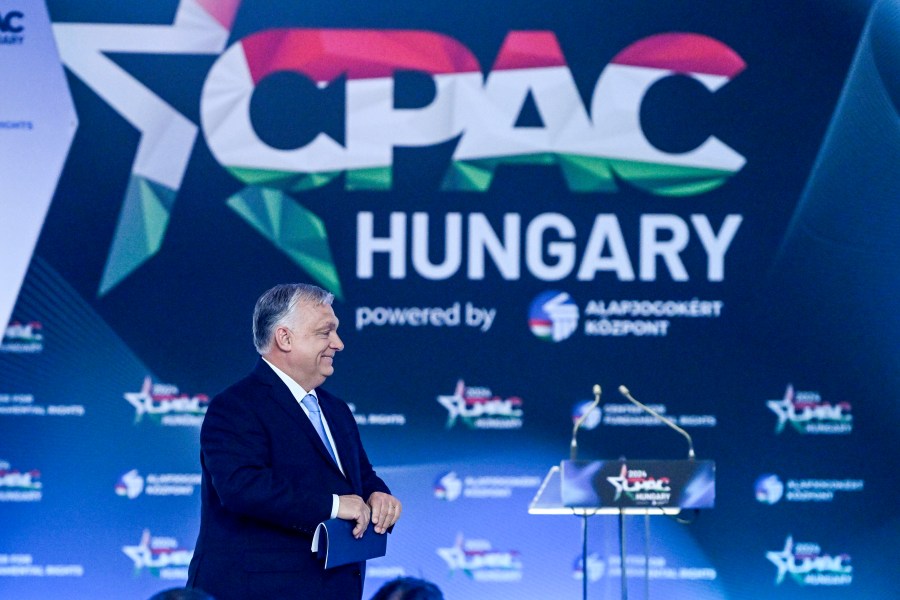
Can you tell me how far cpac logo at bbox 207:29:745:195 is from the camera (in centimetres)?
536

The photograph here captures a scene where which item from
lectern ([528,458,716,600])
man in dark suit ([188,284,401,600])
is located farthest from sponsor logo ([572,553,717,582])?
man in dark suit ([188,284,401,600])

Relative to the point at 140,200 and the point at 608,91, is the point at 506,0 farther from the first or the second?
the point at 140,200

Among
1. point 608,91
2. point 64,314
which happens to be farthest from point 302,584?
point 608,91

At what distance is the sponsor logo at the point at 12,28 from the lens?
5.45 metres

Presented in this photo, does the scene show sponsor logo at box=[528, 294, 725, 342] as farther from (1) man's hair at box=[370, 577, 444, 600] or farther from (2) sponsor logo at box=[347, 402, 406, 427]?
(1) man's hair at box=[370, 577, 444, 600]

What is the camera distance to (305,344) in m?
3.17

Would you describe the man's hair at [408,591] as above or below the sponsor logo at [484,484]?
below

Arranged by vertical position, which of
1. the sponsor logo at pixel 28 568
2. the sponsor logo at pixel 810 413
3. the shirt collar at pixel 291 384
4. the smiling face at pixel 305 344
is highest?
the sponsor logo at pixel 810 413

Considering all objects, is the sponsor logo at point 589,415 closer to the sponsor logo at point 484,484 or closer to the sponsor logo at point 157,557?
the sponsor logo at point 484,484

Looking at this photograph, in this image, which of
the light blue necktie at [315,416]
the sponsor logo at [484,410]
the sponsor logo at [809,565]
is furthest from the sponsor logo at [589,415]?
the light blue necktie at [315,416]

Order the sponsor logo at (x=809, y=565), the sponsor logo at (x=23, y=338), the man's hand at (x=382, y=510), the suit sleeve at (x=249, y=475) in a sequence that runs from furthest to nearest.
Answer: the sponsor logo at (x=23, y=338), the sponsor logo at (x=809, y=565), the man's hand at (x=382, y=510), the suit sleeve at (x=249, y=475)

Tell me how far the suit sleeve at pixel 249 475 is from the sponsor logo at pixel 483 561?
234cm

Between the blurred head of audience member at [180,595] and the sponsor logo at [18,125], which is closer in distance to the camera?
the blurred head of audience member at [180,595]

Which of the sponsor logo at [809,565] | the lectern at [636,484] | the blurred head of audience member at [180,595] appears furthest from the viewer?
the sponsor logo at [809,565]
